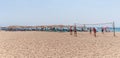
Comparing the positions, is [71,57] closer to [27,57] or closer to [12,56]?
[27,57]

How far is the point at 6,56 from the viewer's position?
8.77 meters

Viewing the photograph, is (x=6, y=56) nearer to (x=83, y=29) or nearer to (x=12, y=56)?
(x=12, y=56)

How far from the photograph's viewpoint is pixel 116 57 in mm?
8508

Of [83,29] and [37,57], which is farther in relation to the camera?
[83,29]

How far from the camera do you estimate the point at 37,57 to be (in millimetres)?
8633

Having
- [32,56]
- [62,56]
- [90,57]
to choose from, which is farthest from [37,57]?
[90,57]

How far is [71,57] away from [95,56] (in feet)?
2.95

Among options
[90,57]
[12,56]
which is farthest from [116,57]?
[12,56]

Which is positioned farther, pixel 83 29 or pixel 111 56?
pixel 83 29

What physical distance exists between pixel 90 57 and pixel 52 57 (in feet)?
4.43

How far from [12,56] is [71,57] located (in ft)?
6.98

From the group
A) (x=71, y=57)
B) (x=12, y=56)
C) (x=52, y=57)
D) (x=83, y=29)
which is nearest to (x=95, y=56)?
(x=71, y=57)

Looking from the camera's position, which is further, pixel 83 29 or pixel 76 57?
pixel 83 29

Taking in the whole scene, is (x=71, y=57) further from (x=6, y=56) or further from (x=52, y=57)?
A: (x=6, y=56)
